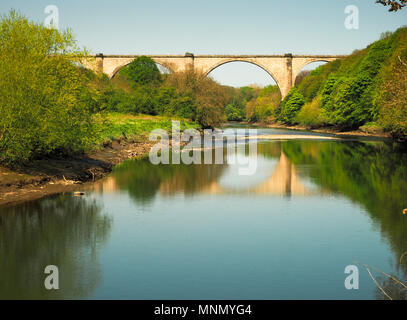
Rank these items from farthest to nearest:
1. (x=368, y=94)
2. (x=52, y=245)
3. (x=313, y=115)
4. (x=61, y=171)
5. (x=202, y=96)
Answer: (x=313, y=115) < (x=202, y=96) < (x=368, y=94) < (x=61, y=171) < (x=52, y=245)

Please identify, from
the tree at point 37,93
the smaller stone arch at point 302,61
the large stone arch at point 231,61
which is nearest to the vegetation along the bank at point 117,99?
the tree at point 37,93

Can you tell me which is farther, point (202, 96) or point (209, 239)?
point (202, 96)

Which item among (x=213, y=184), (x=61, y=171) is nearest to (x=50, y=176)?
(x=61, y=171)

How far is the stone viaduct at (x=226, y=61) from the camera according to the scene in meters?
101

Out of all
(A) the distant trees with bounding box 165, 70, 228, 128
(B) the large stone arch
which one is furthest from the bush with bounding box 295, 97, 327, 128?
(B) the large stone arch

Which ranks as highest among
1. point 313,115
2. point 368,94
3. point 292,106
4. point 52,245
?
point 292,106

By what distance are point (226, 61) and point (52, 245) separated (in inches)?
3711

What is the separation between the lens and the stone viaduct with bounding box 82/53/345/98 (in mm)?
100625

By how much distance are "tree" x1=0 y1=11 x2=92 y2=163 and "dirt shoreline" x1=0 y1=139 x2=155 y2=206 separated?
0.60 m

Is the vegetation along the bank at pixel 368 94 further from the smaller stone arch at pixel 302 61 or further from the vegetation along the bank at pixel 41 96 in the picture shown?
the vegetation along the bank at pixel 41 96

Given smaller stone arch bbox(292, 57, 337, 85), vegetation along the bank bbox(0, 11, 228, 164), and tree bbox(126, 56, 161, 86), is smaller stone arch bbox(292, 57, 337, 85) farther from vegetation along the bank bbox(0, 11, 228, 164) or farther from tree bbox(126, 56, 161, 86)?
vegetation along the bank bbox(0, 11, 228, 164)

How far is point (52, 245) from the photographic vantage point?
1162cm

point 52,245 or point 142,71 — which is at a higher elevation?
point 142,71

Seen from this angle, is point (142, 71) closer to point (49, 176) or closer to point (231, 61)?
point (231, 61)
